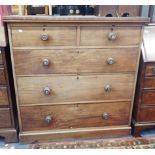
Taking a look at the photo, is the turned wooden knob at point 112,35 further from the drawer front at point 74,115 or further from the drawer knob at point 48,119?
the drawer knob at point 48,119

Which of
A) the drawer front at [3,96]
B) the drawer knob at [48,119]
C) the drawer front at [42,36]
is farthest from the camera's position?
the drawer knob at [48,119]

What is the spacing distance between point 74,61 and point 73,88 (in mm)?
204

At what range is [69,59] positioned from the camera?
1513 mm

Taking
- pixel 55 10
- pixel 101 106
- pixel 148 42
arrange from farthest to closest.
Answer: pixel 55 10, pixel 101 106, pixel 148 42

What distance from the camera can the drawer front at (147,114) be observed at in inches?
68.9

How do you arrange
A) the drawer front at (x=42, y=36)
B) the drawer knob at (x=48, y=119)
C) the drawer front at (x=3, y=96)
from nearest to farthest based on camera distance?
the drawer front at (x=42, y=36)
the drawer front at (x=3, y=96)
the drawer knob at (x=48, y=119)

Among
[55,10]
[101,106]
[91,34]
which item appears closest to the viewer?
[91,34]

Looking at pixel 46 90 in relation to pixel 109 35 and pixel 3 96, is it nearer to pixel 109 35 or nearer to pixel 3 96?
pixel 3 96

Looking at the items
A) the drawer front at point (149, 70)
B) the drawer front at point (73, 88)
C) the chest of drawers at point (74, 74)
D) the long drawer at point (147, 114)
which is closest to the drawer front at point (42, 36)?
the chest of drawers at point (74, 74)

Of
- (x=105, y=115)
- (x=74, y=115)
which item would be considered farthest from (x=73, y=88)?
(x=105, y=115)

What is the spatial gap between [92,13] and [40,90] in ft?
2.78

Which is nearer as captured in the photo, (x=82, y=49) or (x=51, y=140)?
(x=82, y=49)

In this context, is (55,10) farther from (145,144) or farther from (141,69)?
(145,144)

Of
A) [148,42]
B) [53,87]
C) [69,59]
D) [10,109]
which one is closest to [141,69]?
[148,42]
